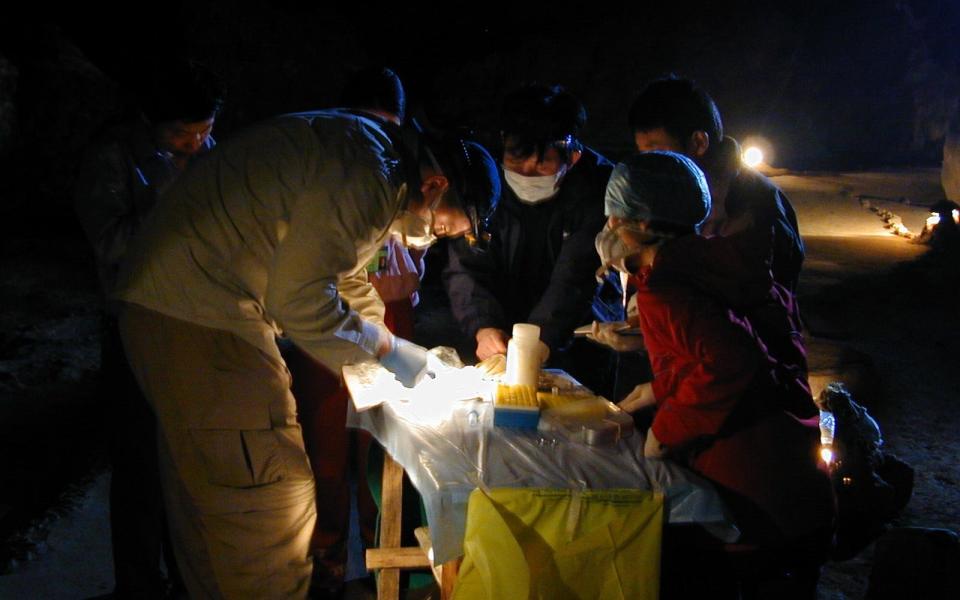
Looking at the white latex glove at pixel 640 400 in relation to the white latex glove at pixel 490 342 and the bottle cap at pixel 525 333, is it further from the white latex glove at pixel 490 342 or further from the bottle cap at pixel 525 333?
the white latex glove at pixel 490 342

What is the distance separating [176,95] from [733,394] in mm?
2521

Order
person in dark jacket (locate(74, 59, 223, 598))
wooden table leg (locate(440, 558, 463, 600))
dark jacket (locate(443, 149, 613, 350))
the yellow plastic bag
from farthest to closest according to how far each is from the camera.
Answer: dark jacket (locate(443, 149, 613, 350))
person in dark jacket (locate(74, 59, 223, 598))
wooden table leg (locate(440, 558, 463, 600))
the yellow plastic bag

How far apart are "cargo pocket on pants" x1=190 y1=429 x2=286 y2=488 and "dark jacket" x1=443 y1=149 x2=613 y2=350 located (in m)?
1.42

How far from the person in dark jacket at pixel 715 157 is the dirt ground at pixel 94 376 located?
194cm

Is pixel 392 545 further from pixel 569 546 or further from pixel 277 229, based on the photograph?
pixel 277 229

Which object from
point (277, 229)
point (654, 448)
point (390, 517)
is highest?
point (277, 229)

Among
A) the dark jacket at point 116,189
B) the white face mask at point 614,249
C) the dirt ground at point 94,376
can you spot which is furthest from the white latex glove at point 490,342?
Result: the dirt ground at point 94,376

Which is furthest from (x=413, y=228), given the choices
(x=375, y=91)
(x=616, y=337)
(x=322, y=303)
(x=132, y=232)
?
(x=375, y=91)

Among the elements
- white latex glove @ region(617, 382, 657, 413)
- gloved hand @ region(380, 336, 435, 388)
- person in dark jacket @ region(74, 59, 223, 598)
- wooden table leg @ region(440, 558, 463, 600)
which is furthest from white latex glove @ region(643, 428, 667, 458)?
person in dark jacket @ region(74, 59, 223, 598)

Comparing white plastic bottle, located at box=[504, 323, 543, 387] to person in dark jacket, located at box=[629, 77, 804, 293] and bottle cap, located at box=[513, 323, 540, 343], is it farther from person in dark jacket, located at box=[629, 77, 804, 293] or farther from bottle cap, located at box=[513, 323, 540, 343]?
person in dark jacket, located at box=[629, 77, 804, 293]

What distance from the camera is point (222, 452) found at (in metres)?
2.37

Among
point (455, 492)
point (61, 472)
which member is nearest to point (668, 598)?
point (455, 492)

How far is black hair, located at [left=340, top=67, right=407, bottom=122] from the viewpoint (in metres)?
3.67

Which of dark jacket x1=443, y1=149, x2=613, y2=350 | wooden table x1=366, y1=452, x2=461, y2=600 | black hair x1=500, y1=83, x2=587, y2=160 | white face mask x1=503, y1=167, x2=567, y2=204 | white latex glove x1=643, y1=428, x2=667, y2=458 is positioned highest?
black hair x1=500, y1=83, x2=587, y2=160
